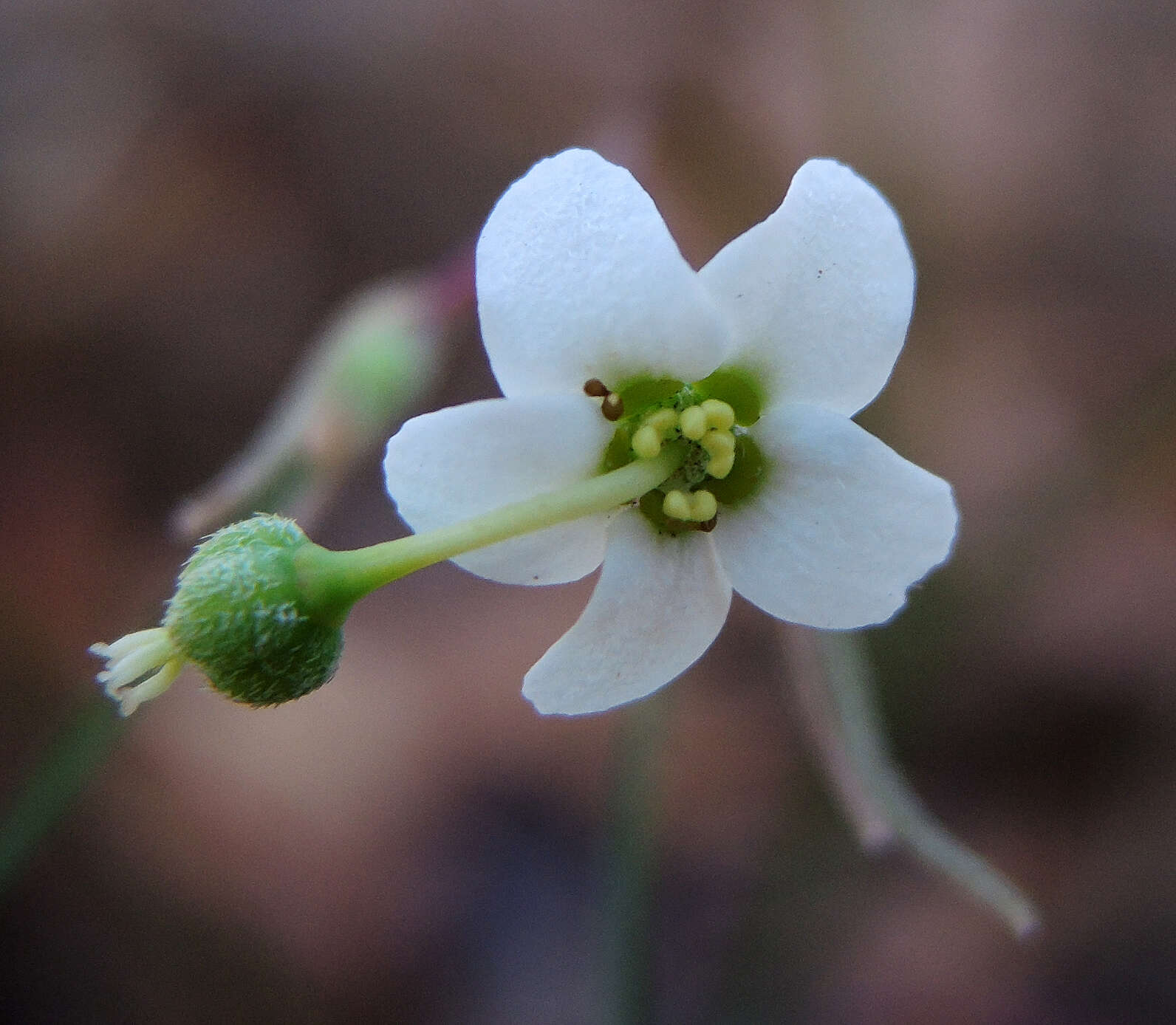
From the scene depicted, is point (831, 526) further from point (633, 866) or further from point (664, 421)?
point (633, 866)

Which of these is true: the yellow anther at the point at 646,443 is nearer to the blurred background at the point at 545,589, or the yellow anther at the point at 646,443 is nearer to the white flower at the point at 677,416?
the white flower at the point at 677,416

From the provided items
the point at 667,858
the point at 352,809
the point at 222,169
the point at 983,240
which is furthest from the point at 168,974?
the point at 983,240

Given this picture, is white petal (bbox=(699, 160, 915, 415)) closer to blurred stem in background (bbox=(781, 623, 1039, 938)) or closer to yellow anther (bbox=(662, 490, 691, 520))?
yellow anther (bbox=(662, 490, 691, 520))

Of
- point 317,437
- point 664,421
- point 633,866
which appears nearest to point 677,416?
point 664,421

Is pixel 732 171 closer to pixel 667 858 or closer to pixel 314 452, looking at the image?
pixel 314 452

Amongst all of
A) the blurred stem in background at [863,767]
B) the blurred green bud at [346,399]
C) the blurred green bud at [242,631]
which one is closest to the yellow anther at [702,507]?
the blurred green bud at [242,631]
